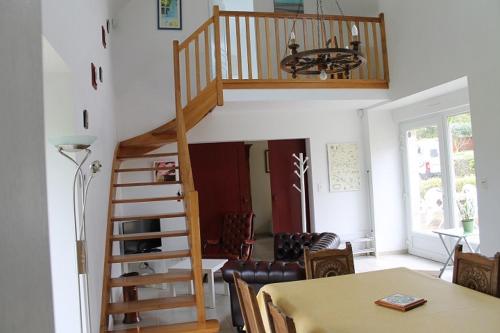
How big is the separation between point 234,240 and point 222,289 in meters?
1.17

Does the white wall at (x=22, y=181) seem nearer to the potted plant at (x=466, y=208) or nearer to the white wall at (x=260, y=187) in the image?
the potted plant at (x=466, y=208)

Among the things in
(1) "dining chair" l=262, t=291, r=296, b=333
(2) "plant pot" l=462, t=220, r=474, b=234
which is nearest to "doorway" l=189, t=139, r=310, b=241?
(2) "plant pot" l=462, t=220, r=474, b=234

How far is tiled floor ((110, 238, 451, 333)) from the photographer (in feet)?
14.7

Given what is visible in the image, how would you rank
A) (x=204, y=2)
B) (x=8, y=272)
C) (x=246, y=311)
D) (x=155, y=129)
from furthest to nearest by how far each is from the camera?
(x=204, y=2) → (x=155, y=129) → (x=246, y=311) → (x=8, y=272)

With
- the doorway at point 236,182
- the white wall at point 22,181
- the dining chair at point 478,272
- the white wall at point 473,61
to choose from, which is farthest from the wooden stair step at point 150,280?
the white wall at point 473,61

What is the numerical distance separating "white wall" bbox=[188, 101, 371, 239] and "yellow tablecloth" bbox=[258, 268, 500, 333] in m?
3.94

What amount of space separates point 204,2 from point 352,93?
2.83m

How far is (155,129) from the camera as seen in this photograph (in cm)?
616

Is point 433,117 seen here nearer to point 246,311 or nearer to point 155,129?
point 155,129

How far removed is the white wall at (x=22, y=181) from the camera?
82cm

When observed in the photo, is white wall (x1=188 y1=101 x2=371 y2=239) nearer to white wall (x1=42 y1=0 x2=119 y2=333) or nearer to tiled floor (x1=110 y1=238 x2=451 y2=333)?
tiled floor (x1=110 y1=238 x2=451 y2=333)

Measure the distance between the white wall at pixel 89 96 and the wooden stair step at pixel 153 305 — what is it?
0.26 meters

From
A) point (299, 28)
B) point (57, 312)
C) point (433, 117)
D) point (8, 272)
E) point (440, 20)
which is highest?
point (299, 28)

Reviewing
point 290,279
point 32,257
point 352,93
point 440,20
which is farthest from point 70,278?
point 440,20
